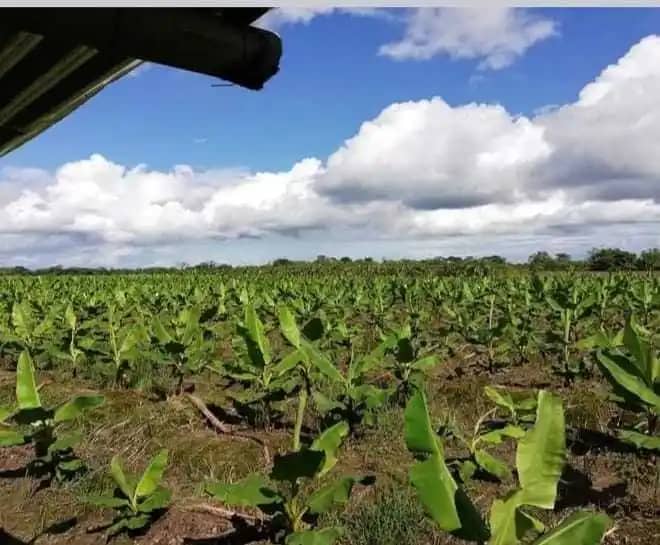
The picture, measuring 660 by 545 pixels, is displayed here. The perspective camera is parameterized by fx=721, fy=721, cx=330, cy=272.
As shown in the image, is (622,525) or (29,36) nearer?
(29,36)

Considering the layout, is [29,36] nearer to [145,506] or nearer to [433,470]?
[433,470]

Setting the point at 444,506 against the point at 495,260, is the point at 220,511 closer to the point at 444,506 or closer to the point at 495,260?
the point at 444,506

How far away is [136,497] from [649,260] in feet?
160

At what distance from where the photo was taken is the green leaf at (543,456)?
6.32 ft

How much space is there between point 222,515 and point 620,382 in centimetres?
190

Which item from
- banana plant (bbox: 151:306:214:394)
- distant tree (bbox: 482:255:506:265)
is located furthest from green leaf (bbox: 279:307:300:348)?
distant tree (bbox: 482:255:506:265)

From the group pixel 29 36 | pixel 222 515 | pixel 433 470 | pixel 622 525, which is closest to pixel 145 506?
pixel 222 515

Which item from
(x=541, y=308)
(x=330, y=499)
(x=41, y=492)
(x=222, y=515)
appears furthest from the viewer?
(x=541, y=308)

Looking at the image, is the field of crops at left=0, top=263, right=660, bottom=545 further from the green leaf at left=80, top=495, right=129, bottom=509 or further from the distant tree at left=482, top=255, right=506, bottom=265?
the distant tree at left=482, top=255, right=506, bottom=265

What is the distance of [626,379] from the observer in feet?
10.6

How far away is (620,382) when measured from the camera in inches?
128

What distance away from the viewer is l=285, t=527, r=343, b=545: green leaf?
2.48 metres

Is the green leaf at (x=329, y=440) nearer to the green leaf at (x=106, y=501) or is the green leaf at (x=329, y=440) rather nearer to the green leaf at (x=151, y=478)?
the green leaf at (x=151, y=478)

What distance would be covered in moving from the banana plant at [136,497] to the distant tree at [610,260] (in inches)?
1918
